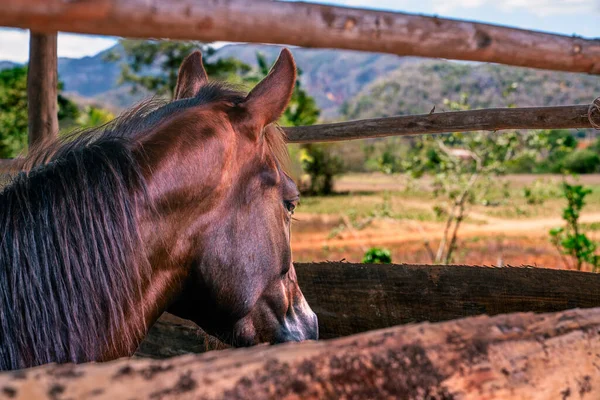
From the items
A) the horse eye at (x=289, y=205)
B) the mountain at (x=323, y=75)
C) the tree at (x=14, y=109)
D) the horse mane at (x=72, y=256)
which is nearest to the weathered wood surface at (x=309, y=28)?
the horse mane at (x=72, y=256)

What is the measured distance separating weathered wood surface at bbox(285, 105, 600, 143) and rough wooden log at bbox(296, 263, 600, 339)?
0.66 m

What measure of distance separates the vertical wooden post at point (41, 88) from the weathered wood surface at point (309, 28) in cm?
301

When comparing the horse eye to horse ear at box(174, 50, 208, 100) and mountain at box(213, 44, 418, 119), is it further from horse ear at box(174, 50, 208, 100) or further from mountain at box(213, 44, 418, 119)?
mountain at box(213, 44, 418, 119)

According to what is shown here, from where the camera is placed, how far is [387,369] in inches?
32.4

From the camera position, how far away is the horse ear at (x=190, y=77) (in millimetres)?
2072

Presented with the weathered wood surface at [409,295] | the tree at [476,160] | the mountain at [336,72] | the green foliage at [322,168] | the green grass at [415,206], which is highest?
the mountain at [336,72]

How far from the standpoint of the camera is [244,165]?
67.0 inches

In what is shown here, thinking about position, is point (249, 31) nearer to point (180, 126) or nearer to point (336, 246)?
point (180, 126)

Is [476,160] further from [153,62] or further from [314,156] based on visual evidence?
[153,62]

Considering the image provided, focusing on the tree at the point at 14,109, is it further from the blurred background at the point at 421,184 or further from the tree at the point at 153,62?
the tree at the point at 153,62

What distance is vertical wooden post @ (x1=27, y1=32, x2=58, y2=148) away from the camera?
349cm

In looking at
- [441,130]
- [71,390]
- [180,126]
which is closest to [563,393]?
[71,390]

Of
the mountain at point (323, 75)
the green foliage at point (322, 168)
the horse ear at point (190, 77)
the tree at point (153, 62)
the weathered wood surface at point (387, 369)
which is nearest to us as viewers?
the weathered wood surface at point (387, 369)

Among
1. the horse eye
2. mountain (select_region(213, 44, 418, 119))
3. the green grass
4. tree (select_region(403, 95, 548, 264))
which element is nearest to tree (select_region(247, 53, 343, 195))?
the green grass
